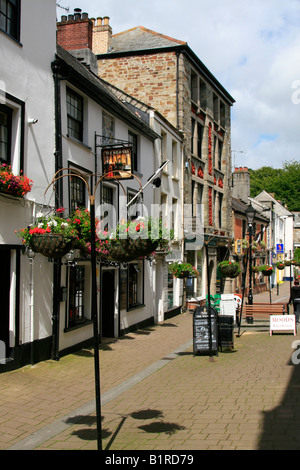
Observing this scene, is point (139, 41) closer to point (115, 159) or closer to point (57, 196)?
point (115, 159)

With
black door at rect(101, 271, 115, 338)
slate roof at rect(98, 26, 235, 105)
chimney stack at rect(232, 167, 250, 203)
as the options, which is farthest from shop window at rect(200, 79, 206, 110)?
black door at rect(101, 271, 115, 338)

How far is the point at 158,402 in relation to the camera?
8.86 m

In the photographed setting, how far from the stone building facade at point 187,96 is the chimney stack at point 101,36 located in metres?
0.34

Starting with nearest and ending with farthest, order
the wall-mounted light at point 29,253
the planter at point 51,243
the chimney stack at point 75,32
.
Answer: the planter at point 51,243
the wall-mounted light at point 29,253
the chimney stack at point 75,32

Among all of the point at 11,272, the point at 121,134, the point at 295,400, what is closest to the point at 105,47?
the point at 121,134

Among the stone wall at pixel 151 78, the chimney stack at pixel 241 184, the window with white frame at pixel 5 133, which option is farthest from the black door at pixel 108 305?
the chimney stack at pixel 241 184

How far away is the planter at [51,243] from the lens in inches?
397

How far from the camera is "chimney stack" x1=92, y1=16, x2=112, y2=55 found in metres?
26.4

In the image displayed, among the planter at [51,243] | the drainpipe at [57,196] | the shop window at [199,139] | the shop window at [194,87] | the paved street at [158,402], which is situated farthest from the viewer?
the shop window at [199,139]

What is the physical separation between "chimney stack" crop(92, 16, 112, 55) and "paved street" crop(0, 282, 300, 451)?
18.6 metres

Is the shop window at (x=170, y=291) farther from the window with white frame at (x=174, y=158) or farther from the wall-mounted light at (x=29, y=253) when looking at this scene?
the wall-mounted light at (x=29, y=253)

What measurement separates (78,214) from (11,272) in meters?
2.21
